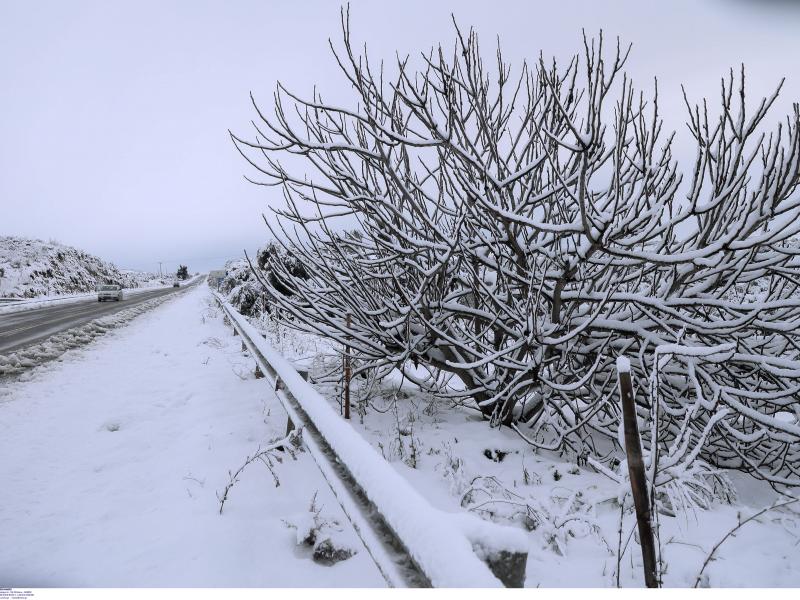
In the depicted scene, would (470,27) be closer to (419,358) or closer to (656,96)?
(656,96)

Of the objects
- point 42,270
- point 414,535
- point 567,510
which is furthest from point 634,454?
point 42,270

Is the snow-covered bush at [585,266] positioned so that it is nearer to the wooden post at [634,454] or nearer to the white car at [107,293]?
the wooden post at [634,454]

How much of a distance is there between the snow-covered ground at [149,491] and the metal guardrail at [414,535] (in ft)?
1.80

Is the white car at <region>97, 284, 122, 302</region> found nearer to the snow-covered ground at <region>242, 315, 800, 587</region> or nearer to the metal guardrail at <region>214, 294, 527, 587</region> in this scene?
the snow-covered ground at <region>242, 315, 800, 587</region>

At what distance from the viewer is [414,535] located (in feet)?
3.84

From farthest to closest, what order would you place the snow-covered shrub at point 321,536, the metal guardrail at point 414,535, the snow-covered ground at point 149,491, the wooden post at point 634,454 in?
the snow-covered shrub at point 321,536 < the snow-covered ground at point 149,491 < the wooden post at point 634,454 < the metal guardrail at point 414,535

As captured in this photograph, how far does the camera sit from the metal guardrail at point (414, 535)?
103 centimetres

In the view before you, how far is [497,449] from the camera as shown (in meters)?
3.47

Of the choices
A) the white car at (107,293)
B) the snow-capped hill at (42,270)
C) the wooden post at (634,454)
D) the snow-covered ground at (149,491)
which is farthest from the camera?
the snow-capped hill at (42,270)

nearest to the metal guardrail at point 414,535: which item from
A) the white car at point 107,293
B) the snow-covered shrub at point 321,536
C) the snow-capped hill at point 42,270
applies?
the snow-covered shrub at point 321,536

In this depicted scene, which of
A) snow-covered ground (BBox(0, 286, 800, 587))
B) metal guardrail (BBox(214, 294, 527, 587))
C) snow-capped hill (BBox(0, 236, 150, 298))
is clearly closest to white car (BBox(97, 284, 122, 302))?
snow-capped hill (BBox(0, 236, 150, 298))

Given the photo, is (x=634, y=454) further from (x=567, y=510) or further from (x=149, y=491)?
(x=149, y=491)

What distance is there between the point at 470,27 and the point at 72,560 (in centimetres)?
411

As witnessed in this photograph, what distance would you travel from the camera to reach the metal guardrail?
1.03 metres
